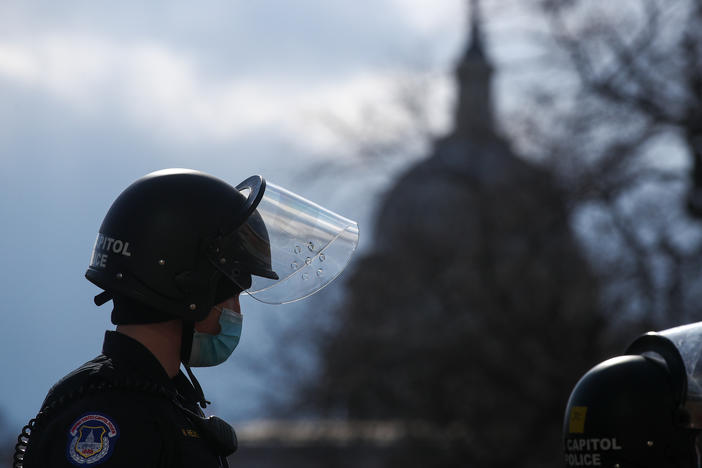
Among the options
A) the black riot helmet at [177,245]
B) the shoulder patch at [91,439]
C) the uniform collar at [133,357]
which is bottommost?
the shoulder patch at [91,439]

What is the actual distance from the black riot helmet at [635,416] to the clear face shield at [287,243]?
1335mm

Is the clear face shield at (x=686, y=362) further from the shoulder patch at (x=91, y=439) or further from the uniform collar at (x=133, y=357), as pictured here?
the shoulder patch at (x=91, y=439)

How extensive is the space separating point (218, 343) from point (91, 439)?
566 millimetres

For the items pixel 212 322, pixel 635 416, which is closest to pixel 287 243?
pixel 212 322

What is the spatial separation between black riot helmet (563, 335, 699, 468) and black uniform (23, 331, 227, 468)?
1.77 meters

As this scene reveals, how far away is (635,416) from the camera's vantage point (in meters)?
4.19

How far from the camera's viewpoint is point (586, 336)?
13.9m

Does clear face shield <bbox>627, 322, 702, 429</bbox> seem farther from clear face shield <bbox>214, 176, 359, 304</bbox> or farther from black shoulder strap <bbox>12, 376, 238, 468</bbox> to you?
black shoulder strap <bbox>12, 376, 238, 468</bbox>

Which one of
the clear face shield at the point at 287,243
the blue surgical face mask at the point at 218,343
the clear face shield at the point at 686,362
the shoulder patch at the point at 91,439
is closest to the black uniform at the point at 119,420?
the shoulder patch at the point at 91,439

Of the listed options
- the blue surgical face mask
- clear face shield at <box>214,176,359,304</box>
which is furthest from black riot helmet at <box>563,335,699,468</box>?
the blue surgical face mask

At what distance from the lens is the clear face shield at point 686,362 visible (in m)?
4.10

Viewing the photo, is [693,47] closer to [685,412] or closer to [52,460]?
[685,412]

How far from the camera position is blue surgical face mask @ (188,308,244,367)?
10.4 ft

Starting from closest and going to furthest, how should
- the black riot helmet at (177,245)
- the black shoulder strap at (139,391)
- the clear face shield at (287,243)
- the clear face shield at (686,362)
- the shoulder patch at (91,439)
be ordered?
the shoulder patch at (91,439)
the black shoulder strap at (139,391)
the black riot helmet at (177,245)
the clear face shield at (287,243)
the clear face shield at (686,362)
